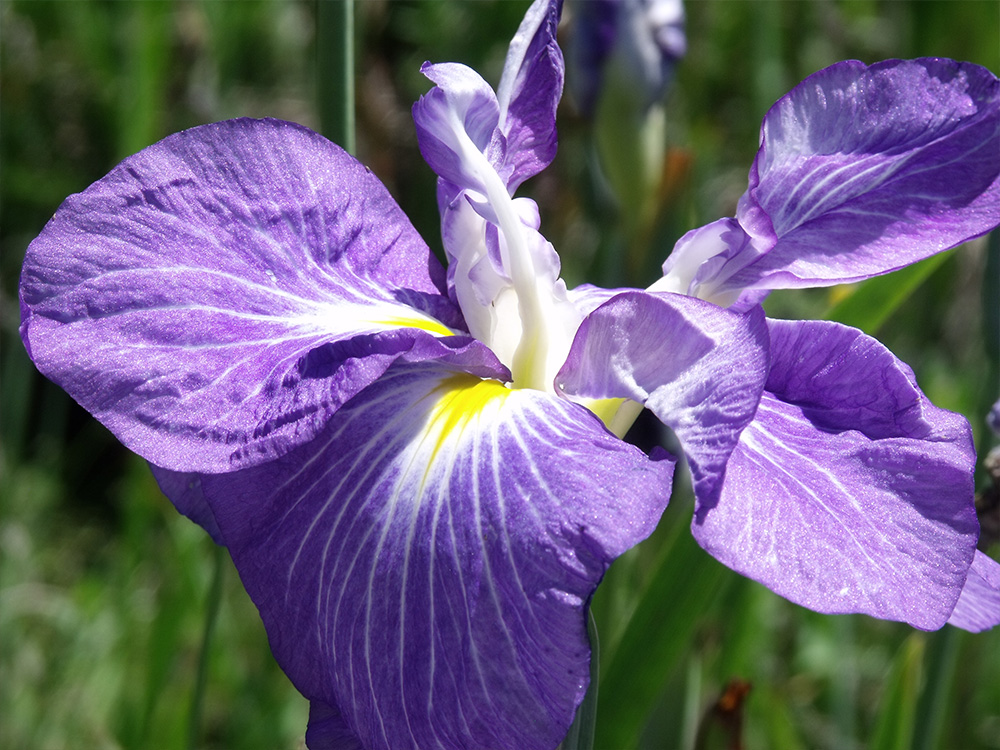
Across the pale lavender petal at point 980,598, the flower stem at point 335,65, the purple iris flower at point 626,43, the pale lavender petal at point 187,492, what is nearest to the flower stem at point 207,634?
the pale lavender petal at point 187,492

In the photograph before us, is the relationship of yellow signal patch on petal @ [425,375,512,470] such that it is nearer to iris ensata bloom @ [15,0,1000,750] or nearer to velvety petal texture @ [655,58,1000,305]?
iris ensata bloom @ [15,0,1000,750]

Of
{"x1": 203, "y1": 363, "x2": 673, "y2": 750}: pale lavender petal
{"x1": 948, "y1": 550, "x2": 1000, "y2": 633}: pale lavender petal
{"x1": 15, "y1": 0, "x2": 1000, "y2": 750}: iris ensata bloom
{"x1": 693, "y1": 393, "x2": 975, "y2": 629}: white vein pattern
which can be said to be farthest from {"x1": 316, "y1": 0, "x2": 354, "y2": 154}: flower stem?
{"x1": 948, "y1": 550, "x2": 1000, "y2": 633}: pale lavender petal

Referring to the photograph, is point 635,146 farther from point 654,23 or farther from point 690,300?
point 690,300

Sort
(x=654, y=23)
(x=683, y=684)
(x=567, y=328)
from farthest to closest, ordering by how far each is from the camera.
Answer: (x=654, y=23), (x=683, y=684), (x=567, y=328)

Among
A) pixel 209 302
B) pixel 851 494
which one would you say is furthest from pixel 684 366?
pixel 209 302

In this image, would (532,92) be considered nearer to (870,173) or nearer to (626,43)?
(870,173)

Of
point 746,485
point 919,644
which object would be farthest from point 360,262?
point 919,644
